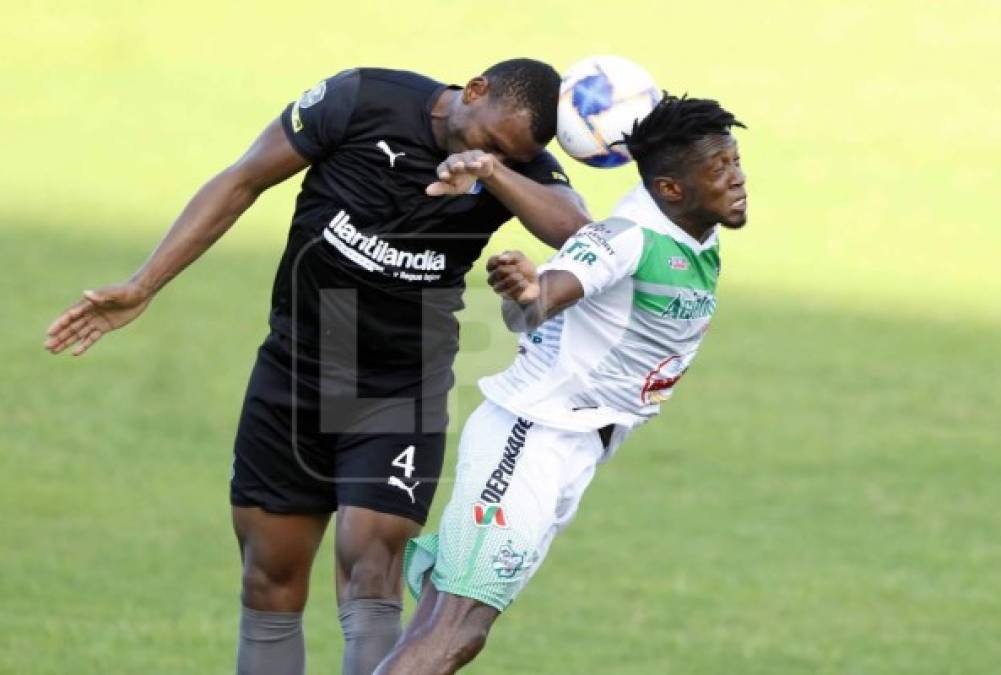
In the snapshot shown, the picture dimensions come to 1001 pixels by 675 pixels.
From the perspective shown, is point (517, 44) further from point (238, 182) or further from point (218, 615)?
Answer: point (238, 182)

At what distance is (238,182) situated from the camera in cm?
757

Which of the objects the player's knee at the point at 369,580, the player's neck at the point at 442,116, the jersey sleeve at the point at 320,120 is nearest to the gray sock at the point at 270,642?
the player's knee at the point at 369,580

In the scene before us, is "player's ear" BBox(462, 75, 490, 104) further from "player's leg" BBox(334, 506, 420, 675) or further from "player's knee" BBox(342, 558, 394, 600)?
"player's knee" BBox(342, 558, 394, 600)

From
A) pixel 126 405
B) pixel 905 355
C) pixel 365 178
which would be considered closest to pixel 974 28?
pixel 905 355

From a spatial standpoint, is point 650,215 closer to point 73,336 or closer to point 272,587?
point 73,336

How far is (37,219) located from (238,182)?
14.0 metres

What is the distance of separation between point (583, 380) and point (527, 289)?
834 mm

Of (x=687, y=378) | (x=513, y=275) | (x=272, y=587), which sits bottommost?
(x=687, y=378)

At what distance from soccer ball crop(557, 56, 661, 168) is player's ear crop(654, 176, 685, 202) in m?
0.29

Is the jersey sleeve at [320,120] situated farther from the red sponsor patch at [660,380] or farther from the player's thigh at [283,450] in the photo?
the red sponsor patch at [660,380]

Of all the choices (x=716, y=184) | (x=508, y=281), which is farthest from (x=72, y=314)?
(x=716, y=184)

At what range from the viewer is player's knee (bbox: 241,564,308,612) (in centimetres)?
789

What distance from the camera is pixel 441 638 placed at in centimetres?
664

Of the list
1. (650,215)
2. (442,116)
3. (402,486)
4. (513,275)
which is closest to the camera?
(513,275)
